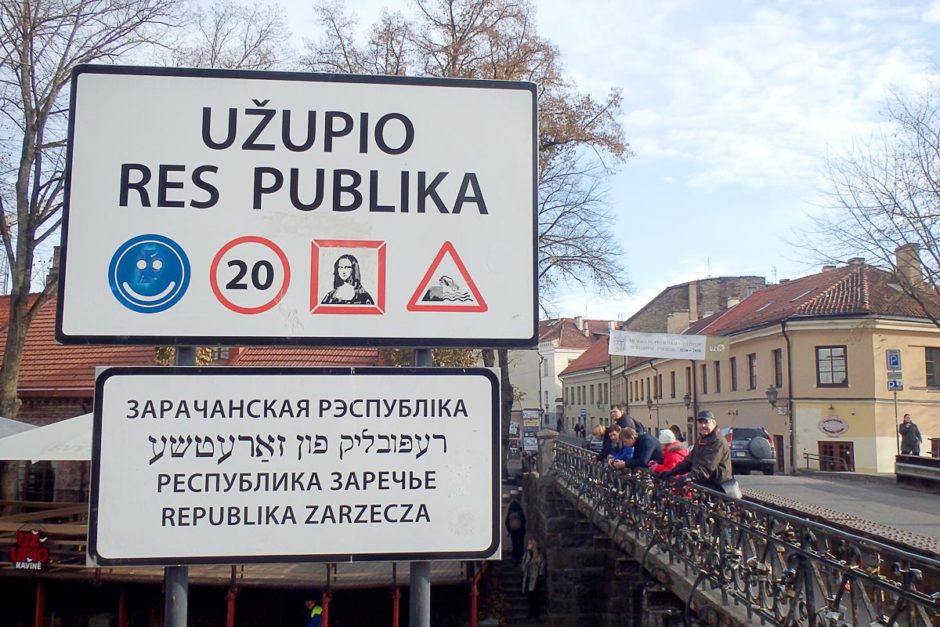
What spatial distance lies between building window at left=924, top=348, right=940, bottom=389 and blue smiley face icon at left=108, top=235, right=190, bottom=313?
36224 mm

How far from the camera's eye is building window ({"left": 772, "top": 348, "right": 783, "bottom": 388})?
34.0 metres

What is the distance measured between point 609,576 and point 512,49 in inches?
619

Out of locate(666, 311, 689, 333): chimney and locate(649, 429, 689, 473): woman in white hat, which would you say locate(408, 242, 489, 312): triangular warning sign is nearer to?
locate(649, 429, 689, 473): woman in white hat

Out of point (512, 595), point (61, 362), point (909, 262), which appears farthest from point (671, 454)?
point (61, 362)

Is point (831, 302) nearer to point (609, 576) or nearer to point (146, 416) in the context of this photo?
point (609, 576)

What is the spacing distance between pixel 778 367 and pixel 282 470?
116 ft

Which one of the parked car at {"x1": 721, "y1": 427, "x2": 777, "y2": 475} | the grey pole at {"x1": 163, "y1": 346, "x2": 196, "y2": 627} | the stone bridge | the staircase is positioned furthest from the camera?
the parked car at {"x1": 721, "y1": 427, "x2": 777, "y2": 475}

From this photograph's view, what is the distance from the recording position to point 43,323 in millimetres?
27844

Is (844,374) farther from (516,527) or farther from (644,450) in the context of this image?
(644,450)

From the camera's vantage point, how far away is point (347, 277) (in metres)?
2.21

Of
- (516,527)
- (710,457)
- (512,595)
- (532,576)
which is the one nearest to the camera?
(710,457)

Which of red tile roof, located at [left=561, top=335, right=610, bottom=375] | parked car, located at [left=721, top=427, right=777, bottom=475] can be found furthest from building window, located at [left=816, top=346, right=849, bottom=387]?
red tile roof, located at [left=561, top=335, right=610, bottom=375]

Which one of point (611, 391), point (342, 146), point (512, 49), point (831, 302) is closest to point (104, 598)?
point (342, 146)

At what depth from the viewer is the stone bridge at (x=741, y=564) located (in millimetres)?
4703
